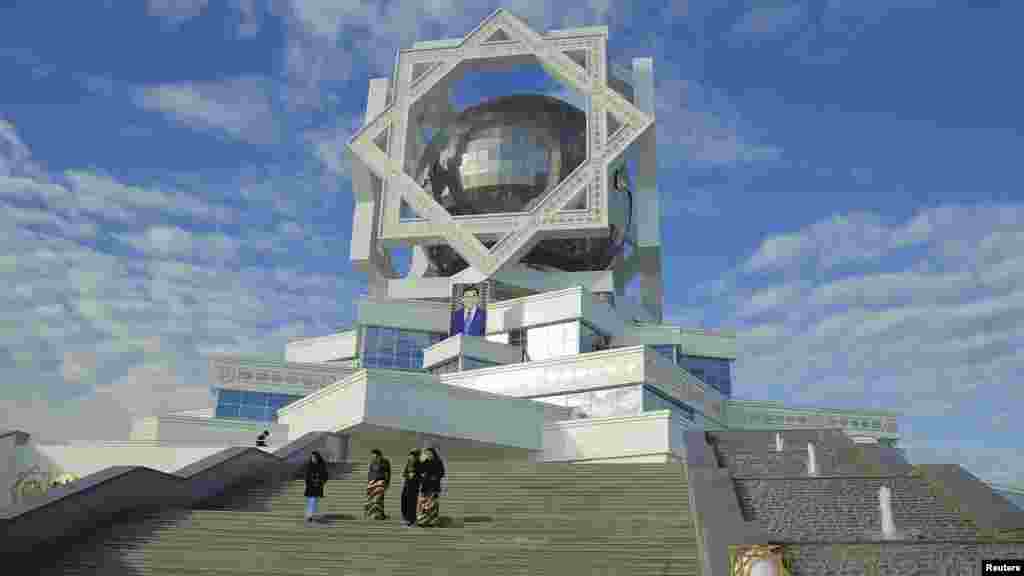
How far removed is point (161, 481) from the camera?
12.2 meters

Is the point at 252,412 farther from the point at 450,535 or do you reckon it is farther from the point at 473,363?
the point at 450,535

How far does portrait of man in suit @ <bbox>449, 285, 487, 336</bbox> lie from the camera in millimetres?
42781

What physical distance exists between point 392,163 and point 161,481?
117 ft

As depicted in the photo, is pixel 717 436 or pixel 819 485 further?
pixel 717 436

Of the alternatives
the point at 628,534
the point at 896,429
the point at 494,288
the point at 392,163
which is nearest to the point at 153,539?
the point at 628,534

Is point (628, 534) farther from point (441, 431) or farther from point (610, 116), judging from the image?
point (610, 116)

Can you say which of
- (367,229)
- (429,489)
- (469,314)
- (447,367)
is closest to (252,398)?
(447,367)

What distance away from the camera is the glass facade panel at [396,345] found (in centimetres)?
4391

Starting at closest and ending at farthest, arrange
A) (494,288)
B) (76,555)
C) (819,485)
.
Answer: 1. (76,555)
2. (819,485)
3. (494,288)

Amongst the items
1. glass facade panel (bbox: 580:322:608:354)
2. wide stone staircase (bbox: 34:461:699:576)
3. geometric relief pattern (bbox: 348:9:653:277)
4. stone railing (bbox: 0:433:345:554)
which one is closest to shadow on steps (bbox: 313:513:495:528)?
wide stone staircase (bbox: 34:461:699:576)

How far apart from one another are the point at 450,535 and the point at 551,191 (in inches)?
1364

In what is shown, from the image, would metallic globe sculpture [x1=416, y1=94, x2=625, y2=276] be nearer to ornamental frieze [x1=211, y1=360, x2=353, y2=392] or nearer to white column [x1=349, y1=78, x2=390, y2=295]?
white column [x1=349, y1=78, x2=390, y2=295]

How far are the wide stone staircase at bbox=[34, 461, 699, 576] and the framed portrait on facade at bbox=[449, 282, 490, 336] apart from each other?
29.2 meters

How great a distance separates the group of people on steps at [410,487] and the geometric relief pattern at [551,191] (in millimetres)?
31328
